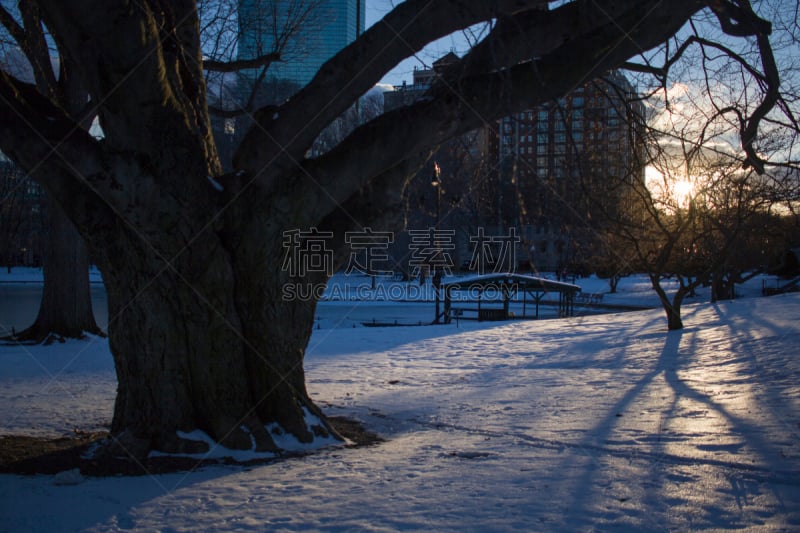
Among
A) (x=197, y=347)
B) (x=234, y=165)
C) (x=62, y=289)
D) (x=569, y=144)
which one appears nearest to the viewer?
(x=197, y=347)

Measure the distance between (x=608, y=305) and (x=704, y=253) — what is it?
17198mm

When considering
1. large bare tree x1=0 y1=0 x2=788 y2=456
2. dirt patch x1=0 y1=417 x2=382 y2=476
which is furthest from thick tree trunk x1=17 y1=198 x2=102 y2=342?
large bare tree x1=0 y1=0 x2=788 y2=456

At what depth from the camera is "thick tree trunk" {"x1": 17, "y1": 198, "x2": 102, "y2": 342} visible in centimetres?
1500

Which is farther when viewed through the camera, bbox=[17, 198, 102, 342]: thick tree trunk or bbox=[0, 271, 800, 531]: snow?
bbox=[17, 198, 102, 342]: thick tree trunk

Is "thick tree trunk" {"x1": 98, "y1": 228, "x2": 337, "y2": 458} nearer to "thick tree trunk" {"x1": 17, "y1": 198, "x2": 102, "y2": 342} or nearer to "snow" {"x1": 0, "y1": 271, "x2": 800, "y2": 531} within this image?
"snow" {"x1": 0, "y1": 271, "x2": 800, "y2": 531}

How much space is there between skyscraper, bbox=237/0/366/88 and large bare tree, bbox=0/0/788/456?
5.68 meters

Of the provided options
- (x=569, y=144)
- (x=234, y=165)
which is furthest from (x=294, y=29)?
(x=234, y=165)

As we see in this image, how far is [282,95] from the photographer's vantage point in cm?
1384

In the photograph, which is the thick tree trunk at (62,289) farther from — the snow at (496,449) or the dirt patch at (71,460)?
the dirt patch at (71,460)

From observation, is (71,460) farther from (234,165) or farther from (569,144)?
(569,144)

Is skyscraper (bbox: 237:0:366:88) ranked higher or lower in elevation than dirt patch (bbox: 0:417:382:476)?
higher

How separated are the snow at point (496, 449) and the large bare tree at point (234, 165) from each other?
3.16 feet

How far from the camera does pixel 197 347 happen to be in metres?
5.73

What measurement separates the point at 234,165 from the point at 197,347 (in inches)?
66.3
